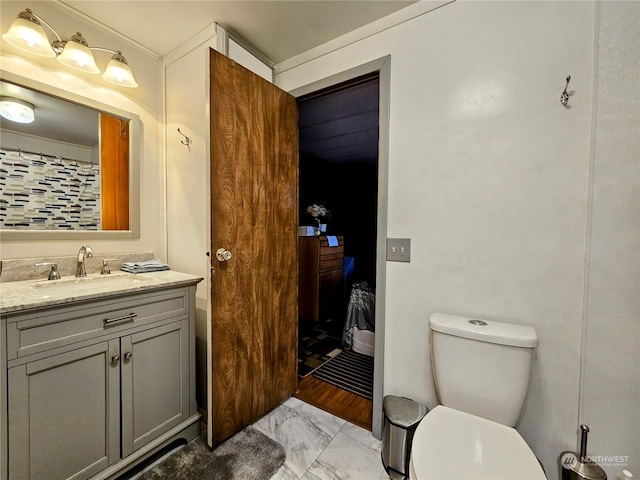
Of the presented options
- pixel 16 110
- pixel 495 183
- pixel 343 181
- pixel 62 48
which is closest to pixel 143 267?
pixel 16 110

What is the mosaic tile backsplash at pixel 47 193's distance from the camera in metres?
1.31

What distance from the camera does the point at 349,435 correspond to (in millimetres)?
1565

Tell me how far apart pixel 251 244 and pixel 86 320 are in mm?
808

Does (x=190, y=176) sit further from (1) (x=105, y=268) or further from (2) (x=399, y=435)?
(2) (x=399, y=435)

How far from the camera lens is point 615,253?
1.01 metres

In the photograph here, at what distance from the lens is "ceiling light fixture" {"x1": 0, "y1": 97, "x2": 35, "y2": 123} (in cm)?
130

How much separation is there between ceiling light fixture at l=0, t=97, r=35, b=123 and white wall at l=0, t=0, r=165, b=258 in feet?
0.47

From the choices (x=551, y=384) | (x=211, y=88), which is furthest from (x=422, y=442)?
(x=211, y=88)

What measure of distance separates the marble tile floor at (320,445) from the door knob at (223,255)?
3.53 ft

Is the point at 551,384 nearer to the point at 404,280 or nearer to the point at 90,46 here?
the point at 404,280

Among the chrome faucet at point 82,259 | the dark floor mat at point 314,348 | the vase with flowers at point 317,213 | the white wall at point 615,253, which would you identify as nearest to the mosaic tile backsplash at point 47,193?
the chrome faucet at point 82,259

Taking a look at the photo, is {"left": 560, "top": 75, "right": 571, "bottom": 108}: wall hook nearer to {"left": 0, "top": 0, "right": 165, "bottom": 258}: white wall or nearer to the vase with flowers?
{"left": 0, "top": 0, "right": 165, "bottom": 258}: white wall

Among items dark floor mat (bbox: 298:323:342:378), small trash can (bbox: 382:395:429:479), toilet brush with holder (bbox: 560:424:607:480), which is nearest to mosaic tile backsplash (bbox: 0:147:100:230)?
dark floor mat (bbox: 298:323:342:378)

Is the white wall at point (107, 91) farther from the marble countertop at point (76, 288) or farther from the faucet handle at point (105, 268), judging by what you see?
the marble countertop at point (76, 288)
